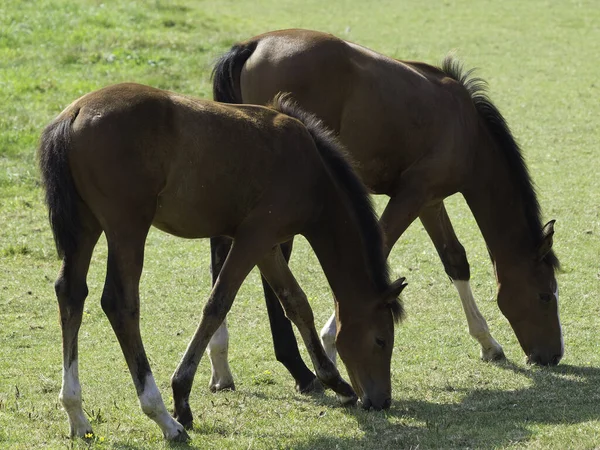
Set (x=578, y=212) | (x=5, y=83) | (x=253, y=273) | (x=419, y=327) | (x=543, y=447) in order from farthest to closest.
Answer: (x=5, y=83)
(x=578, y=212)
(x=253, y=273)
(x=419, y=327)
(x=543, y=447)

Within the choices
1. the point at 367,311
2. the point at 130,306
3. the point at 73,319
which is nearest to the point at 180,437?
the point at 130,306

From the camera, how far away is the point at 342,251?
19.4 feet

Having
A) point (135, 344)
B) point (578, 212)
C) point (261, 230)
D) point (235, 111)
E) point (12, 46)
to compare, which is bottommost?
point (12, 46)

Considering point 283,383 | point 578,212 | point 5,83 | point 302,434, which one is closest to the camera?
point 302,434

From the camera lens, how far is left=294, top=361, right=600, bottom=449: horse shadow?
5.34m

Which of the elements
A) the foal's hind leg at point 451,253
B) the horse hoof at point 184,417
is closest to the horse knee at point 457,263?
the foal's hind leg at point 451,253

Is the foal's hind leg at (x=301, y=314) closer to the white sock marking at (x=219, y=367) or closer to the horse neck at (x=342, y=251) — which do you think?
the horse neck at (x=342, y=251)

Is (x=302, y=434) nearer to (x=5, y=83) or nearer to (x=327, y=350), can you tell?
(x=327, y=350)

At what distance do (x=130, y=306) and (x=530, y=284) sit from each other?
3155 millimetres

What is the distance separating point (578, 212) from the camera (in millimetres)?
11023

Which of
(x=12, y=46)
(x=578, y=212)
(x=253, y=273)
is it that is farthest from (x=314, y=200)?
(x=12, y=46)

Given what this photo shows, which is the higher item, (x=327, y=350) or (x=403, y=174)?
(x=403, y=174)

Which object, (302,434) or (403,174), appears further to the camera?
(403,174)

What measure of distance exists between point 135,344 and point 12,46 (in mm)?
13144
